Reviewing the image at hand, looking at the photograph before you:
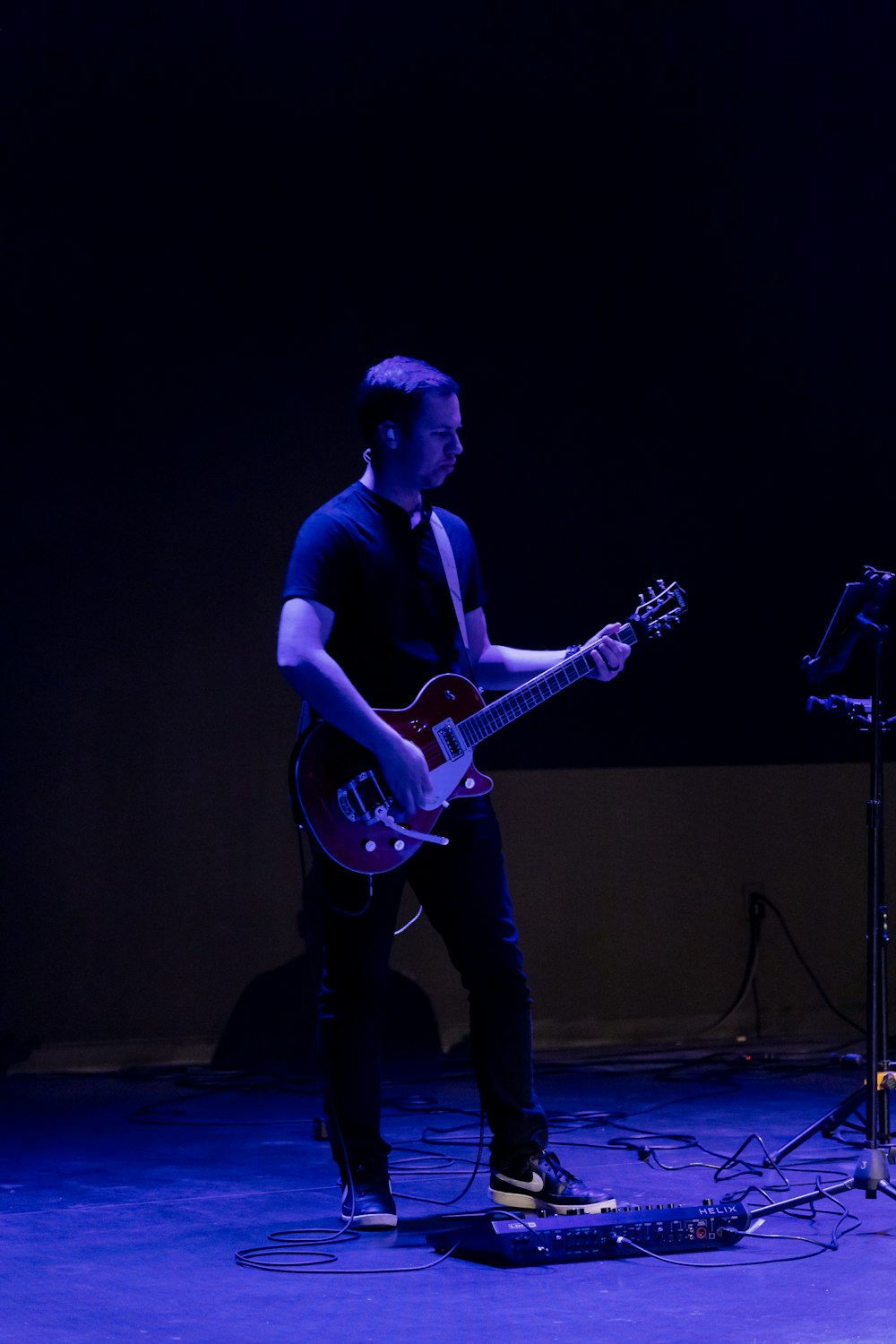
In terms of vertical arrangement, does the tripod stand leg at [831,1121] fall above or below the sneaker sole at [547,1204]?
above

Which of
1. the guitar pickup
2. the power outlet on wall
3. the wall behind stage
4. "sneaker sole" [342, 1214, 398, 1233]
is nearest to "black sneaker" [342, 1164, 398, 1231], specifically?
"sneaker sole" [342, 1214, 398, 1233]

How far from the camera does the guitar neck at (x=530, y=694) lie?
13.0ft

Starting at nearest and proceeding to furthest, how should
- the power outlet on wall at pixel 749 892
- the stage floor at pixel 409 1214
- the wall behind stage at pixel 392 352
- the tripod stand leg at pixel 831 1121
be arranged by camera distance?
the stage floor at pixel 409 1214, the tripod stand leg at pixel 831 1121, the wall behind stage at pixel 392 352, the power outlet on wall at pixel 749 892

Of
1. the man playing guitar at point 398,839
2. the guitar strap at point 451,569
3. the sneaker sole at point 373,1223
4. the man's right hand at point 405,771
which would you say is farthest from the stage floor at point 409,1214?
the guitar strap at point 451,569

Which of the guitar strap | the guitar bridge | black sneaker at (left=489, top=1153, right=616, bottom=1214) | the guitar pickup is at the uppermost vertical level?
the guitar strap

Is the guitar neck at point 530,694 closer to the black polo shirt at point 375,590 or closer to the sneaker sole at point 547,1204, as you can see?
the black polo shirt at point 375,590

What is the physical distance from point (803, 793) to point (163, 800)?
2.59m

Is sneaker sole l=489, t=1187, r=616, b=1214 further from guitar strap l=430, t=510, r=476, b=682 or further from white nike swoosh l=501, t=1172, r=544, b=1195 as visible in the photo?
guitar strap l=430, t=510, r=476, b=682

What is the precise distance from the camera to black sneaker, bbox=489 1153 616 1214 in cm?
392

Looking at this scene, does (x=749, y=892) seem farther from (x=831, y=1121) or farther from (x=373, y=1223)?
(x=373, y=1223)

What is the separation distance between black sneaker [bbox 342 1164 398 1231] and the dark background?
272 cm

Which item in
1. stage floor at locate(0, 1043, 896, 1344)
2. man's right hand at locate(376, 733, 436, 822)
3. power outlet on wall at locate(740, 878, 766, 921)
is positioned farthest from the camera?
power outlet on wall at locate(740, 878, 766, 921)

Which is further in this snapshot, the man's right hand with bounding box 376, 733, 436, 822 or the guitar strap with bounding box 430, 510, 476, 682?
the guitar strap with bounding box 430, 510, 476, 682

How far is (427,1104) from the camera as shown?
555cm
